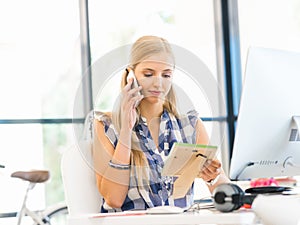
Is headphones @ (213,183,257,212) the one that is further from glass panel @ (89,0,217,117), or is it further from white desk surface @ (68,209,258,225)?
Answer: glass panel @ (89,0,217,117)

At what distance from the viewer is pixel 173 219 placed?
48.1 inches

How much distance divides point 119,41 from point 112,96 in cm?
284

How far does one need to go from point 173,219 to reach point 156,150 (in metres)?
0.40

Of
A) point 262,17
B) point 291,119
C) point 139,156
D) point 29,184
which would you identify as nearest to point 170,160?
point 139,156

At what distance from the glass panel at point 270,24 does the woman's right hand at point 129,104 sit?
311 cm

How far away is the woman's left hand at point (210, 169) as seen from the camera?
1455 mm

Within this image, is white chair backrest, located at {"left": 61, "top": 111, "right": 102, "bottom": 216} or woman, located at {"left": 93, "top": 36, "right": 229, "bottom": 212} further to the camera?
white chair backrest, located at {"left": 61, "top": 111, "right": 102, "bottom": 216}

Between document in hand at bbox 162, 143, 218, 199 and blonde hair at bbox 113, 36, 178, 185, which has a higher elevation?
blonde hair at bbox 113, 36, 178, 185

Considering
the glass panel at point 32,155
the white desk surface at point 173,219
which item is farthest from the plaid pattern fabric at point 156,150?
the glass panel at point 32,155

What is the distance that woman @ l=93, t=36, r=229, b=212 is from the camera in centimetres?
148

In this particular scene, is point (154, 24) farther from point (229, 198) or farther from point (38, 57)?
point (229, 198)

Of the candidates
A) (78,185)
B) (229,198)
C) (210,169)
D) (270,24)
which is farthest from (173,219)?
(270,24)

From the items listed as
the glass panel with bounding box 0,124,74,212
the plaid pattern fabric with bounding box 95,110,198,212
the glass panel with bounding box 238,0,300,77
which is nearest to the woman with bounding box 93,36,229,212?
the plaid pattern fabric with bounding box 95,110,198,212

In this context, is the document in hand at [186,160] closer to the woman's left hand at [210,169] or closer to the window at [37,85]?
the woman's left hand at [210,169]
